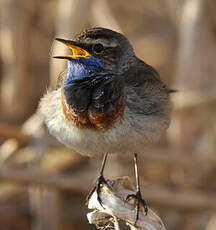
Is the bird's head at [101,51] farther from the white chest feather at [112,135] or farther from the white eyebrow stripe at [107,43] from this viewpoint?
the white chest feather at [112,135]

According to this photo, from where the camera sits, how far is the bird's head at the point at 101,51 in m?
3.99

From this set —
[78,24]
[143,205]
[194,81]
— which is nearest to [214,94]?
[194,81]

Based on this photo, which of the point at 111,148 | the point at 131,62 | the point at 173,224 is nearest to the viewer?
the point at 111,148

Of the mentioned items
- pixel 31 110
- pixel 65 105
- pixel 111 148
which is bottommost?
pixel 31 110

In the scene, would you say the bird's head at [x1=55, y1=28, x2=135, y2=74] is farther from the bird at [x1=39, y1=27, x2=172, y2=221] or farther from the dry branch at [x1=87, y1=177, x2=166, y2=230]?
the dry branch at [x1=87, y1=177, x2=166, y2=230]

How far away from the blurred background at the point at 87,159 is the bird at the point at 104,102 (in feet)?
4.64

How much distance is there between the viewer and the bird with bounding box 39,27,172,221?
383 cm

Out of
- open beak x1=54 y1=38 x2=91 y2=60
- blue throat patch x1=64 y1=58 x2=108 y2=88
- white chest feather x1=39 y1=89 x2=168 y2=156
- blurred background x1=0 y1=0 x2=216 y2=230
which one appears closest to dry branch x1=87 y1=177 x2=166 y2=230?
white chest feather x1=39 y1=89 x2=168 y2=156

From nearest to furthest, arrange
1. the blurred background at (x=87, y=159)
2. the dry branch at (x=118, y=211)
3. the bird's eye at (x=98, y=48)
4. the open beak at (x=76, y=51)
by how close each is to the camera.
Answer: the dry branch at (x=118, y=211), the open beak at (x=76, y=51), the bird's eye at (x=98, y=48), the blurred background at (x=87, y=159)

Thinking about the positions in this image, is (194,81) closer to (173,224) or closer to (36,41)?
(173,224)

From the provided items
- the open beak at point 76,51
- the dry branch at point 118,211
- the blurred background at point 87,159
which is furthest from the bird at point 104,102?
the blurred background at point 87,159

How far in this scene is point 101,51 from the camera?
13.5 ft

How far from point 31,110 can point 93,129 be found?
479cm

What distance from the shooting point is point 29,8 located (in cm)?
777
